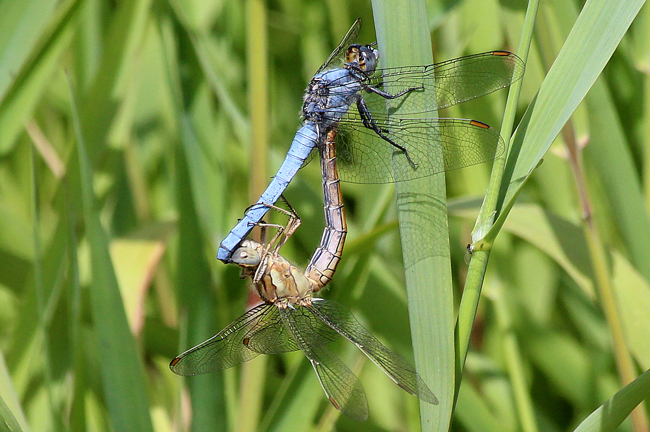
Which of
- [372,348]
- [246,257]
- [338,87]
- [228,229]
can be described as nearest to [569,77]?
[372,348]

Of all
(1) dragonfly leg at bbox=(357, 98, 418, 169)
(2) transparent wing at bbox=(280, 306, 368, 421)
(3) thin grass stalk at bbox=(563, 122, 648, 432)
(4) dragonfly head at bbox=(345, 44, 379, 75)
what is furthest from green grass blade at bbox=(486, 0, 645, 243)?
(4) dragonfly head at bbox=(345, 44, 379, 75)

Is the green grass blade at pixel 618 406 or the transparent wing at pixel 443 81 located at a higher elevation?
the transparent wing at pixel 443 81

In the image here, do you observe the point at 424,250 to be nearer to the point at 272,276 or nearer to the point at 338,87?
the point at 272,276

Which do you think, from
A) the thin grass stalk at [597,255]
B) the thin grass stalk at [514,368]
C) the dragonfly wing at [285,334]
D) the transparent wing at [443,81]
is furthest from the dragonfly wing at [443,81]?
the thin grass stalk at [514,368]

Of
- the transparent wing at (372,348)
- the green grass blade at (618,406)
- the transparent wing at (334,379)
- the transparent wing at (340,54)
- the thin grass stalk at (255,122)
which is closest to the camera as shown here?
the green grass blade at (618,406)

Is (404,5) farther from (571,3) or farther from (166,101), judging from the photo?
(166,101)

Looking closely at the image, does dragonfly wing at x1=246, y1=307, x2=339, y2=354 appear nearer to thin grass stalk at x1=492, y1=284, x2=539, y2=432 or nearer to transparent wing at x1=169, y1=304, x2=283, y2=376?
transparent wing at x1=169, y1=304, x2=283, y2=376

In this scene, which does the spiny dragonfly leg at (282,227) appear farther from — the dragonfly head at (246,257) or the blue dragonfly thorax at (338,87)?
the blue dragonfly thorax at (338,87)

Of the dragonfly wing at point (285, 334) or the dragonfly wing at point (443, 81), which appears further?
the dragonfly wing at point (285, 334)
